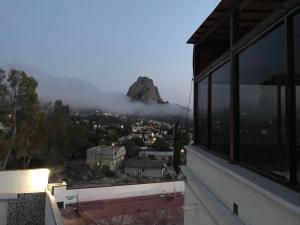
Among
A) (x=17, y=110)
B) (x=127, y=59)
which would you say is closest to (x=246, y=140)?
(x=17, y=110)

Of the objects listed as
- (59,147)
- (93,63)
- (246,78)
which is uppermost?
(93,63)

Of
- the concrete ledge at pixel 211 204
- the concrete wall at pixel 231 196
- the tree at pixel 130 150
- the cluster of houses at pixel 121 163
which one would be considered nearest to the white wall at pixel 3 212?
the concrete wall at pixel 231 196

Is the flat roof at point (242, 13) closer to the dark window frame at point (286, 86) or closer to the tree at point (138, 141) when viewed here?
the dark window frame at point (286, 86)

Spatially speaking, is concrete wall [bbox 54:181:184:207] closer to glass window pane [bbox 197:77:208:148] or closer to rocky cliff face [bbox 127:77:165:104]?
glass window pane [bbox 197:77:208:148]

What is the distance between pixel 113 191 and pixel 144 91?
78.0m

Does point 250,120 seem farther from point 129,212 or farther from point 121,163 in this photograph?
point 121,163

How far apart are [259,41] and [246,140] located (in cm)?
86

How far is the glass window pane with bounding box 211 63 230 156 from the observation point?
3.48 metres

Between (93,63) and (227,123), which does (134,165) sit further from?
(93,63)

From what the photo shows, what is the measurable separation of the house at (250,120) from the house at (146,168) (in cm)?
2891

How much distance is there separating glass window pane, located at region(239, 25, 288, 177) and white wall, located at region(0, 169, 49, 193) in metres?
9.45

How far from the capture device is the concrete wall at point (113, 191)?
44.6 ft

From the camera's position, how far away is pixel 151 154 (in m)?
40.9

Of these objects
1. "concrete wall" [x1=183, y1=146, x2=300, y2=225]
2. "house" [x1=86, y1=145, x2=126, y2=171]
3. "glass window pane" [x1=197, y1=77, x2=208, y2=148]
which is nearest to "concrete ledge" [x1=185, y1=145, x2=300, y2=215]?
"concrete wall" [x1=183, y1=146, x2=300, y2=225]
